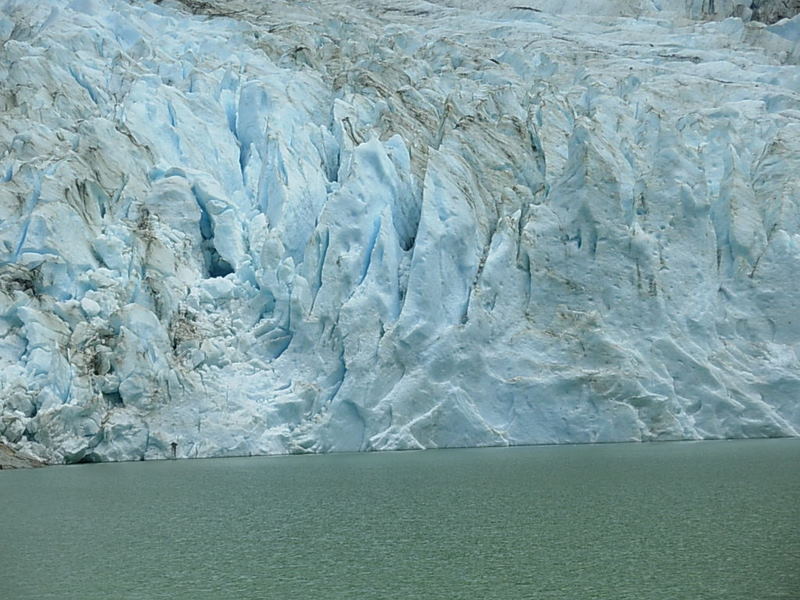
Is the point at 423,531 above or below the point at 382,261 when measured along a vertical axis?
above

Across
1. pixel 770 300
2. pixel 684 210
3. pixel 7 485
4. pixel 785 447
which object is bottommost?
pixel 7 485

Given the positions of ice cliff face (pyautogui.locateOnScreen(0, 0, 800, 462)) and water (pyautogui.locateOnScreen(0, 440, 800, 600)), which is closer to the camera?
water (pyautogui.locateOnScreen(0, 440, 800, 600))

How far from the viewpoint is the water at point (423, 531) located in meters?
9.98

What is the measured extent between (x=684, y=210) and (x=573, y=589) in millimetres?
20770

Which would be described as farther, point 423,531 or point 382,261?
point 382,261

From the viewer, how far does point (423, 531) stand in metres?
13.0

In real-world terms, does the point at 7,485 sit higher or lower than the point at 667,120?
lower

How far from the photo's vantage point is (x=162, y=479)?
2056 centimetres

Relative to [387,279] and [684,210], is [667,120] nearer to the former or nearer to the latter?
[684,210]

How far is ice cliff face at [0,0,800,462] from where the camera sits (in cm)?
2589

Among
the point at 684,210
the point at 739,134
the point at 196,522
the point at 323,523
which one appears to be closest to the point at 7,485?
the point at 196,522

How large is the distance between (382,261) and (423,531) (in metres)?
15.4

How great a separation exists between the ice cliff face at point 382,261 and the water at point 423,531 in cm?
457

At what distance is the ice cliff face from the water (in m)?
4.57
